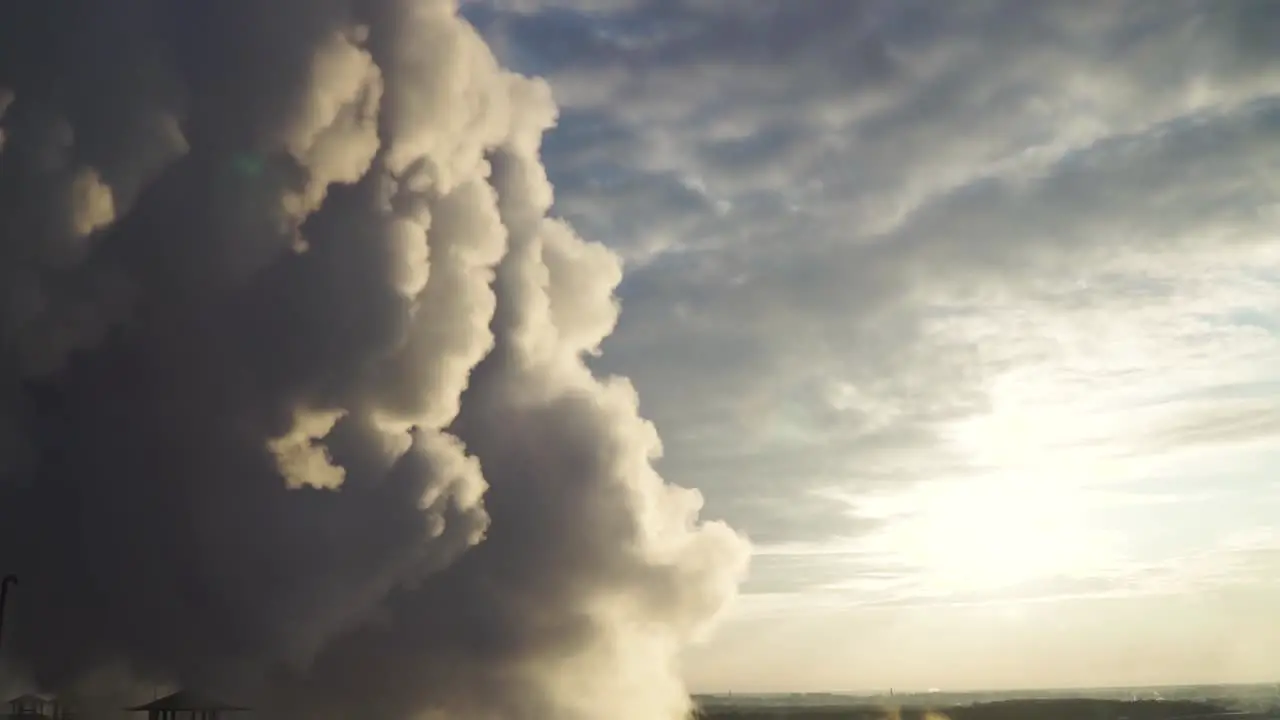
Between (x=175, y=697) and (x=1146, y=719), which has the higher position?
(x=175, y=697)

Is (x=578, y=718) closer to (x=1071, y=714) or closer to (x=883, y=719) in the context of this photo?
(x=883, y=719)

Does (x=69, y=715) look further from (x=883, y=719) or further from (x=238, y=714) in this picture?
(x=883, y=719)

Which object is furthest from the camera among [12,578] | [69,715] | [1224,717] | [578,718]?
[1224,717]

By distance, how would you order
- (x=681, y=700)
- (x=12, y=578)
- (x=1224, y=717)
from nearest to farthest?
(x=12, y=578) → (x=681, y=700) → (x=1224, y=717)

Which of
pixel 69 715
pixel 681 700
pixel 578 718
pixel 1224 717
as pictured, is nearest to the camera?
pixel 69 715

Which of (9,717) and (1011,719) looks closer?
(9,717)

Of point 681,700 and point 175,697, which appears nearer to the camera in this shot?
point 175,697

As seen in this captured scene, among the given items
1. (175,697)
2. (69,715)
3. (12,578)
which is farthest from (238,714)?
(12,578)

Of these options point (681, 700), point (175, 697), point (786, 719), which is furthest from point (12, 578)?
point (786, 719)

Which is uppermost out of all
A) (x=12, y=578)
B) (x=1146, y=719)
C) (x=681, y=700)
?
(x=12, y=578)

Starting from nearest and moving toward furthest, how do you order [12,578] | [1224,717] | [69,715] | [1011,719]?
[12,578] < [69,715] < [1224,717] < [1011,719]
